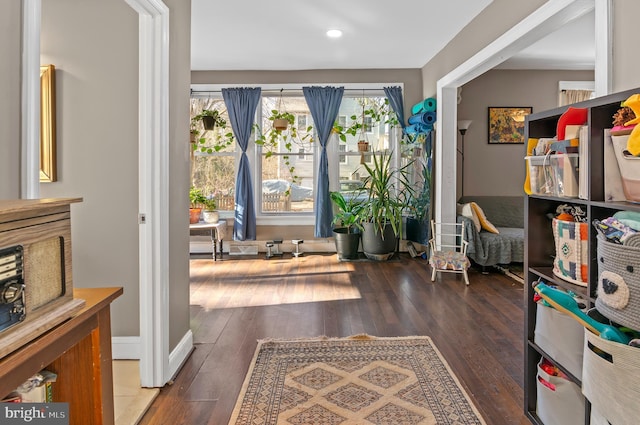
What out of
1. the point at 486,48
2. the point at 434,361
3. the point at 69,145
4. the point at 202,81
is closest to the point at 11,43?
the point at 69,145

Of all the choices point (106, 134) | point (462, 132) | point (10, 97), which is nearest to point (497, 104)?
point (462, 132)

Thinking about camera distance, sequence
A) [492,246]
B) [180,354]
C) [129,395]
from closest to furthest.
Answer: [129,395]
[180,354]
[492,246]

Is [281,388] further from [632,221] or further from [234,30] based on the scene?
[234,30]

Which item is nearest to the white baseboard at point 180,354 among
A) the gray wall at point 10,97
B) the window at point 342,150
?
the gray wall at point 10,97

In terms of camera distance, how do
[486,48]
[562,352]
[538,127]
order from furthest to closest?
[486,48] → [538,127] → [562,352]

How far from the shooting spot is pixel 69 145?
108 inches

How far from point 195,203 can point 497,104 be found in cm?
447

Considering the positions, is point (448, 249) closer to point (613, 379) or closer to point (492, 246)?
point (492, 246)

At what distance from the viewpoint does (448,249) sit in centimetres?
511

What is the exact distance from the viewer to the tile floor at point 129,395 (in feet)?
6.77

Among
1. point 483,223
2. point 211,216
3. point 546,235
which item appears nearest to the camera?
point 546,235

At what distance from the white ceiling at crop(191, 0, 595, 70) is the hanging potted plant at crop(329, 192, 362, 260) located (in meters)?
1.90

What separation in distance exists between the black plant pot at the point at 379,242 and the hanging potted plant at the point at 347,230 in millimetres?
152

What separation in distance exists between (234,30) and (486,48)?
250 centimetres
